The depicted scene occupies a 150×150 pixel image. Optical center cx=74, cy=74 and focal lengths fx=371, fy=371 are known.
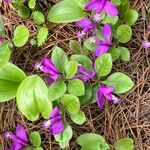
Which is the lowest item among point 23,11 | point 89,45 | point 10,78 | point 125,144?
point 125,144

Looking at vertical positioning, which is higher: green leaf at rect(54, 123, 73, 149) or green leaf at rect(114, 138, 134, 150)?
green leaf at rect(54, 123, 73, 149)

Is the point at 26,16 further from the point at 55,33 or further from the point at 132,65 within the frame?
the point at 132,65

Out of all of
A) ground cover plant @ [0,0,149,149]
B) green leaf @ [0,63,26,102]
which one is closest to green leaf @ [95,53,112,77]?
ground cover plant @ [0,0,149,149]

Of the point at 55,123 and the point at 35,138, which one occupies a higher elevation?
the point at 55,123

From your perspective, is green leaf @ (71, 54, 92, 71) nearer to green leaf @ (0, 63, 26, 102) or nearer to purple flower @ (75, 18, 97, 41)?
purple flower @ (75, 18, 97, 41)

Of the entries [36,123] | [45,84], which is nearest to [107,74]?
[45,84]

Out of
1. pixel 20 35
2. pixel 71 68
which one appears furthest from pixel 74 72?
pixel 20 35

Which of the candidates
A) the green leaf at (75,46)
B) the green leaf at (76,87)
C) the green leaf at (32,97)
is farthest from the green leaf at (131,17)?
the green leaf at (32,97)

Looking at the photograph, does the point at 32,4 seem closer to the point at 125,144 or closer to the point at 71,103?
the point at 71,103
